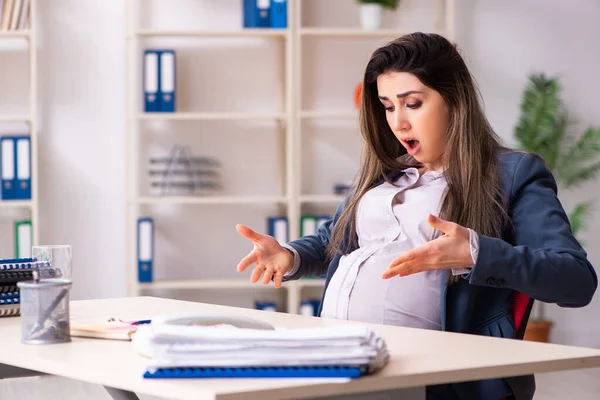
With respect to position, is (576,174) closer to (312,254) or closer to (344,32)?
(344,32)

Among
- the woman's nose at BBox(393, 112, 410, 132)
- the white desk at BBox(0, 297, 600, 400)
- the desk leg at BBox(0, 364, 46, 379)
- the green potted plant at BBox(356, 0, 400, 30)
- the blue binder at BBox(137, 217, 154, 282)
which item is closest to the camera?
the white desk at BBox(0, 297, 600, 400)

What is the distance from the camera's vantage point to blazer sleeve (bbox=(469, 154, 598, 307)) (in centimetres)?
153

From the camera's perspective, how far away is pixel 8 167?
442cm

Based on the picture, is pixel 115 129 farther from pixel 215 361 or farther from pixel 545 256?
pixel 215 361

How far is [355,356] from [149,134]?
3.82 meters

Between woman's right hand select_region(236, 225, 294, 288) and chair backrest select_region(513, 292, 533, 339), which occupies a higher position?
woman's right hand select_region(236, 225, 294, 288)

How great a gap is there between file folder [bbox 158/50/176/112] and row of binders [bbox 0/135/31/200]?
698mm

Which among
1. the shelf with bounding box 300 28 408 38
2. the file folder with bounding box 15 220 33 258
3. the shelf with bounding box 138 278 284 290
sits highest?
the shelf with bounding box 300 28 408 38

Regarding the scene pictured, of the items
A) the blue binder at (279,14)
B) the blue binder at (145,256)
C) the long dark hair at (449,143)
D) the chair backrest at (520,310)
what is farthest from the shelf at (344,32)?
the chair backrest at (520,310)


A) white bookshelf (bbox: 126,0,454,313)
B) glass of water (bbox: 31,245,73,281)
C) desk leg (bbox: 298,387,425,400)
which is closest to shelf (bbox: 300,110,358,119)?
white bookshelf (bbox: 126,0,454,313)

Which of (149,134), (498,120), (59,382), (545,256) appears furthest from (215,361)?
(498,120)

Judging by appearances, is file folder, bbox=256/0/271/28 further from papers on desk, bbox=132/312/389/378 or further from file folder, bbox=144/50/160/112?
papers on desk, bbox=132/312/389/378

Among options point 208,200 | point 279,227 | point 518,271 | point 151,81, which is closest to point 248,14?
point 151,81

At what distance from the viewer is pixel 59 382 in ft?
13.7
